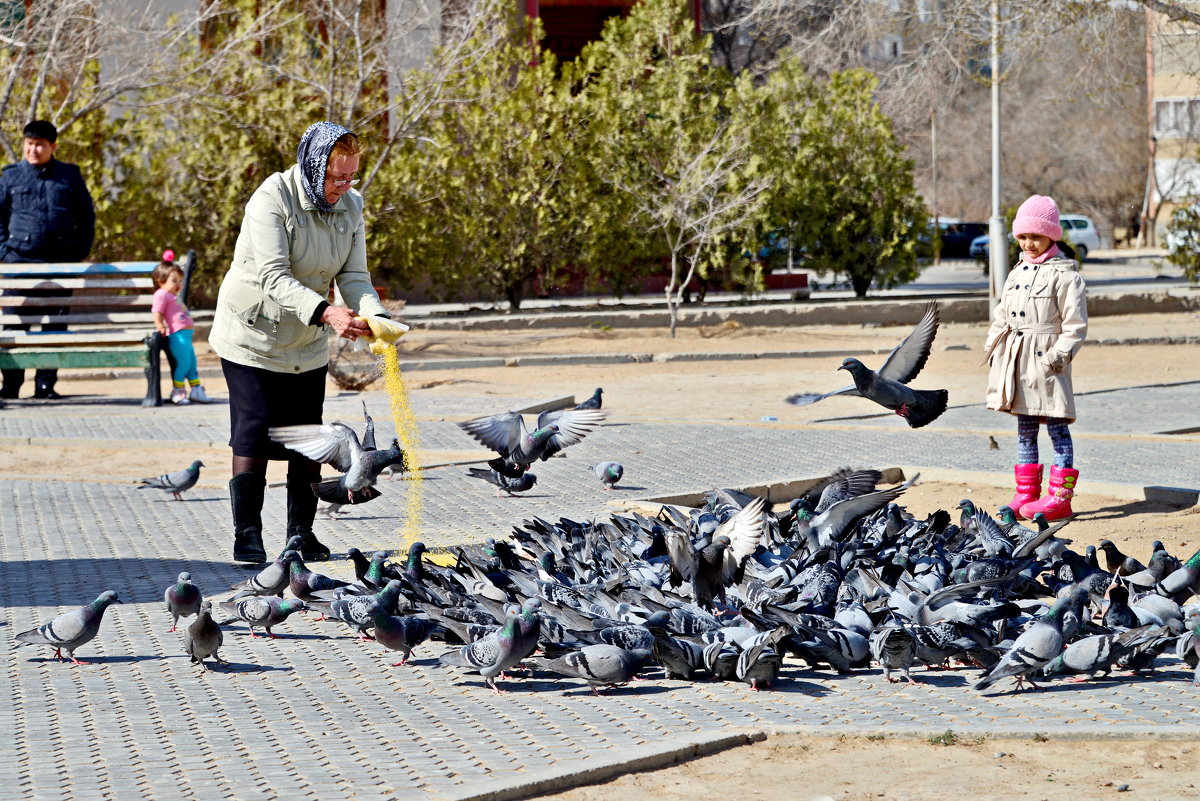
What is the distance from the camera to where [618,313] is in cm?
2375

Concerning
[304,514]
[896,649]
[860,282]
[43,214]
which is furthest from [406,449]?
[860,282]

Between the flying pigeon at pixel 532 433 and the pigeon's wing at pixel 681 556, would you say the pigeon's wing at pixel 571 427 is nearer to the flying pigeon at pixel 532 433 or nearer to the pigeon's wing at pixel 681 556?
the flying pigeon at pixel 532 433

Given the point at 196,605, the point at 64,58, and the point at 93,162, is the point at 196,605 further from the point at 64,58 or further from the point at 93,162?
the point at 93,162

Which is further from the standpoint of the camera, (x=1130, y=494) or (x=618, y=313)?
(x=618, y=313)

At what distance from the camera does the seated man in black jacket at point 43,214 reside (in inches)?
558

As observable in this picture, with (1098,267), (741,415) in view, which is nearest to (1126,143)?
(1098,267)

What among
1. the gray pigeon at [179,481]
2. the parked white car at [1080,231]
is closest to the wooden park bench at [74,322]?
the gray pigeon at [179,481]

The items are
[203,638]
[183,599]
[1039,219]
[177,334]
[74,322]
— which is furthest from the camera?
[177,334]

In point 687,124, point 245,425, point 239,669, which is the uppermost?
point 687,124

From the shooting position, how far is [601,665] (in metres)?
5.03

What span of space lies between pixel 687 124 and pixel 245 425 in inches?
777

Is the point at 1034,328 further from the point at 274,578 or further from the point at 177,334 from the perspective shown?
the point at 177,334

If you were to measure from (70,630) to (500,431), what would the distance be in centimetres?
302

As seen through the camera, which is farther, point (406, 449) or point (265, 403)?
point (406, 449)
